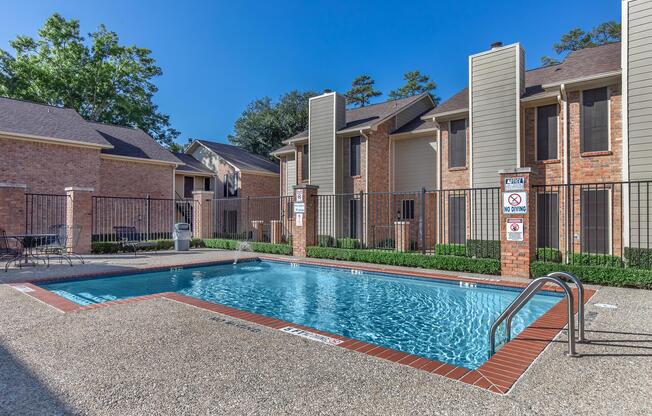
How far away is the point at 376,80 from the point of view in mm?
36438

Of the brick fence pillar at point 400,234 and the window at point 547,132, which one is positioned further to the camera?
the brick fence pillar at point 400,234

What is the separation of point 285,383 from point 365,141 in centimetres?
1477

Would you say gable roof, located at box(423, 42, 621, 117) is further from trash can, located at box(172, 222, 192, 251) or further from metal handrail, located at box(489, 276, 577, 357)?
trash can, located at box(172, 222, 192, 251)

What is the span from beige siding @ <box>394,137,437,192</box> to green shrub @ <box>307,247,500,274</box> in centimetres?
643

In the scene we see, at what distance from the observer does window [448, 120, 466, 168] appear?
573 inches

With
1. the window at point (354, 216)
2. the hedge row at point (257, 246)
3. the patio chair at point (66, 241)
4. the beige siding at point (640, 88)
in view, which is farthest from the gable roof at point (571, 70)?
the patio chair at point (66, 241)

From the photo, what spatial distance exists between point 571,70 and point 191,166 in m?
21.0

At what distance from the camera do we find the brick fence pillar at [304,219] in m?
12.9

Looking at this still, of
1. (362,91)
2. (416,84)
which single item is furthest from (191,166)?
(416,84)

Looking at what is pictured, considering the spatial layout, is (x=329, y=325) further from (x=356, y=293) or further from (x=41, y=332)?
(x=41, y=332)

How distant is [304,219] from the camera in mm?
12930

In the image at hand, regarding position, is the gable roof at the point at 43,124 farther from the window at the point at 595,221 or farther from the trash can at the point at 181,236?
the window at the point at 595,221

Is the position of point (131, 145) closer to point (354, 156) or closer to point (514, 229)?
point (354, 156)

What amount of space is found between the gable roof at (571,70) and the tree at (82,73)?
25.8 m
